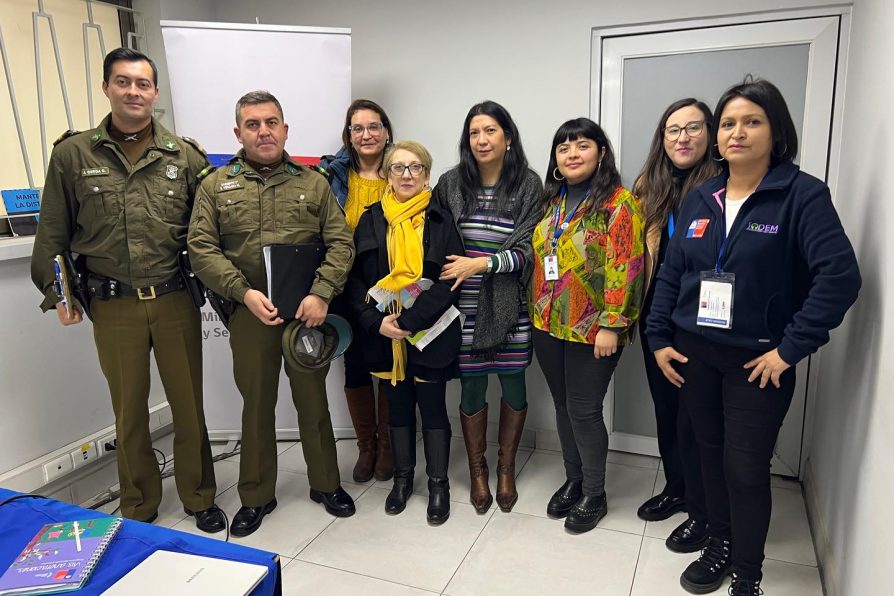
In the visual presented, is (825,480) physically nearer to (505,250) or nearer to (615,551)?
(615,551)

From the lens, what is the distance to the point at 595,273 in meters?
2.23

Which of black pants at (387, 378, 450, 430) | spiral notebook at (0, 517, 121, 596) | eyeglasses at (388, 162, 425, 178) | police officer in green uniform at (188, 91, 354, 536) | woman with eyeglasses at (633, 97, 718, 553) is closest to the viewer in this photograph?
spiral notebook at (0, 517, 121, 596)

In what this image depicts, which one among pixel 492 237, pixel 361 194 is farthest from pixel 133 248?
pixel 492 237

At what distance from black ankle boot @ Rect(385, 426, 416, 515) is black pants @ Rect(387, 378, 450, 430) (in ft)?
0.15

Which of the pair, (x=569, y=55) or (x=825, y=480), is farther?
(x=569, y=55)

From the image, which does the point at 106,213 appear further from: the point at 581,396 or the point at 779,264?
the point at 779,264

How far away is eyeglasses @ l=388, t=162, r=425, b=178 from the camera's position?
2340 millimetres

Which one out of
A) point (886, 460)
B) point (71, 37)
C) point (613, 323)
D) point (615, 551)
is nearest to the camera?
point (886, 460)

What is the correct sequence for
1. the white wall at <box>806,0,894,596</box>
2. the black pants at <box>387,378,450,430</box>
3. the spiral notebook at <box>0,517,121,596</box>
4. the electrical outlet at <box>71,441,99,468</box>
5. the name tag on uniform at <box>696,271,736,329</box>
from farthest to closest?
1. the electrical outlet at <box>71,441,99,468</box>
2. the black pants at <box>387,378,450,430</box>
3. the name tag on uniform at <box>696,271,736,329</box>
4. the white wall at <box>806,0,894,596</box>
5. the spiral notebook at <box>0,517,121,596</box>

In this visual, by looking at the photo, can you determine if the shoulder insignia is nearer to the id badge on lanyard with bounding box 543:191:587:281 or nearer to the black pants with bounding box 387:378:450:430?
the black pants with bounding box 387:378:450:430

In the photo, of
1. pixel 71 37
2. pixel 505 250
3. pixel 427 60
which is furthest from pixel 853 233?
pixel 71 37

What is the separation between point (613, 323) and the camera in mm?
2148

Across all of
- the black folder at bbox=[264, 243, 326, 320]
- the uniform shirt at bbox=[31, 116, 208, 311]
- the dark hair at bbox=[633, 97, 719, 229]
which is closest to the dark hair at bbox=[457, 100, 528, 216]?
the dark hair at bbox=[633, 97, 719, 229]

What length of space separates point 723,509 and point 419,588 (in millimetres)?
1052
